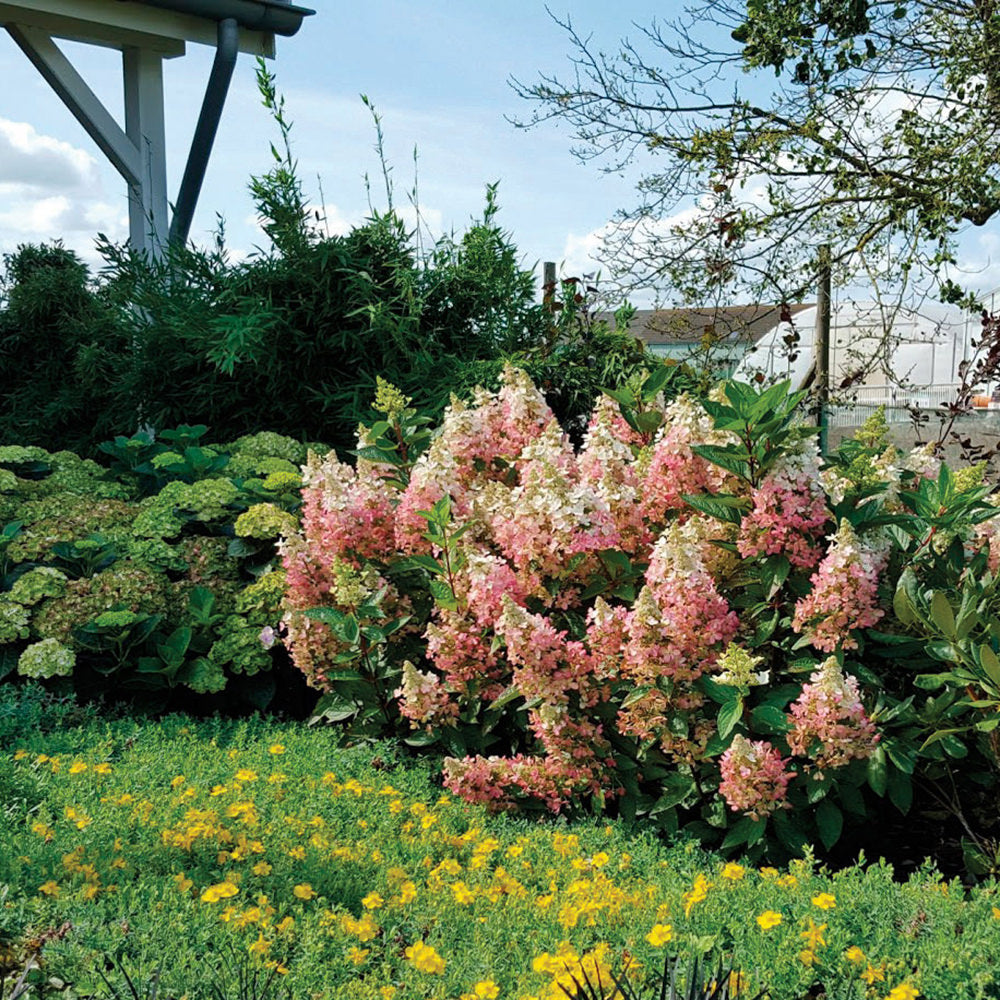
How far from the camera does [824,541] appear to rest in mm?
2977

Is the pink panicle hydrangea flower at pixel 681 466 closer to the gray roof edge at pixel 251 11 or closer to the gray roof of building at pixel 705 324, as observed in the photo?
the gray roof of building at pixel 705 324

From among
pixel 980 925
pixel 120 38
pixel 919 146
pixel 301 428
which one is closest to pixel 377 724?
pixel 980 925

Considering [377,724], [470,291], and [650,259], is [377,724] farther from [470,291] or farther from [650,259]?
[650,259]

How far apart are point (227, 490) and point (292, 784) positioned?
1701 millimetres

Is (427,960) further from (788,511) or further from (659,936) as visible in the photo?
(788,511)

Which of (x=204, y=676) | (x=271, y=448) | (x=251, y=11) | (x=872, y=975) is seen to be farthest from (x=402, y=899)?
(x=251, y=11)

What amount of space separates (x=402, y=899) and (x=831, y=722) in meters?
1.08

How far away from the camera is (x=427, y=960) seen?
1.83 meters

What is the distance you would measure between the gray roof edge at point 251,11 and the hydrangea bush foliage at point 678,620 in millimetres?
5081

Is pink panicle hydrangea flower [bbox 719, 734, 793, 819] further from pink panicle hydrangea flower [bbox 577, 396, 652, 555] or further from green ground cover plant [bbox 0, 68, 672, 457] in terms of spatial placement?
green ground cover plant [bbox 0, 68, 672, 457]

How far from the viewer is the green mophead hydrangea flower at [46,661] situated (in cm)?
361

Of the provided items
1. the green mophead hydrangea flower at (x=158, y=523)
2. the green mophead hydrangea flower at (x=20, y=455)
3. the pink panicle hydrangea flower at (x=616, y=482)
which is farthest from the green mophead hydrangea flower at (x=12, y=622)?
the pink panicle hydrangea flower at (x=616, y=482)

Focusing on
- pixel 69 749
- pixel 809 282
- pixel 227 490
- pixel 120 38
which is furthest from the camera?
pixel 120 38

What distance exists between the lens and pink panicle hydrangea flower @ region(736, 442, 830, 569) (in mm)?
2713
